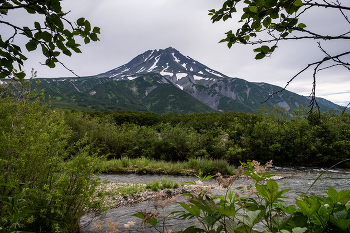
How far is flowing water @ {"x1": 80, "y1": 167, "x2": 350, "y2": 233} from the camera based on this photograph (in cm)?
514

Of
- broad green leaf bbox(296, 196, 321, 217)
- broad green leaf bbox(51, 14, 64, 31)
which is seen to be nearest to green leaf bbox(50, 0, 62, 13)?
broad green leaf bbox(51, 14, 64, 31)

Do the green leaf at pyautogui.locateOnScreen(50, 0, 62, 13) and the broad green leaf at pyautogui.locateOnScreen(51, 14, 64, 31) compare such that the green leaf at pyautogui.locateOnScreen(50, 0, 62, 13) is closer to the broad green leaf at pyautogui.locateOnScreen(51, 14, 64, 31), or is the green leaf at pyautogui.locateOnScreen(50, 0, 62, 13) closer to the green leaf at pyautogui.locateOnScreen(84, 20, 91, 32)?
the broad green leaf at pyautogui.locateOnScreen(51, 14, 64, 31)

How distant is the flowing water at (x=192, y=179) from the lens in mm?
5137

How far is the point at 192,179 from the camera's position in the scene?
1145cm

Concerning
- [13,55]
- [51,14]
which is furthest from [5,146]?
[51,14]

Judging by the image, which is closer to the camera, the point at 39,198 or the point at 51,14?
the point at 51,14

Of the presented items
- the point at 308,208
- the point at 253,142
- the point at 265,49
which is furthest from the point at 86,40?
the point at 253,142

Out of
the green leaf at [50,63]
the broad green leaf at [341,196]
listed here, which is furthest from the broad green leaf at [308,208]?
the green leaf at [50,63]

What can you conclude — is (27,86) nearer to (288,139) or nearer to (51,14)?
(51,14)

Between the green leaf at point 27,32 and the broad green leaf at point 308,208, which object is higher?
the green leaf at point 27,32

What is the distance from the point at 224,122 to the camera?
24.5 metres

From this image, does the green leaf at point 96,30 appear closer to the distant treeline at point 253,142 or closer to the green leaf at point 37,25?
the green leaf at point 37,25

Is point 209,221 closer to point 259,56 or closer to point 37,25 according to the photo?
point 259,56

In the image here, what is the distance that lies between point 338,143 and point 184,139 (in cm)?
1254
